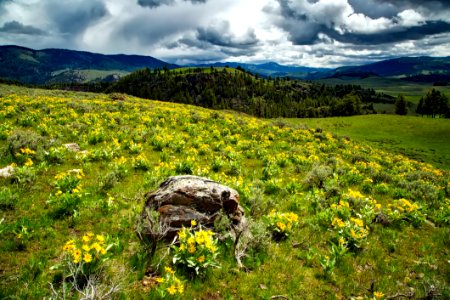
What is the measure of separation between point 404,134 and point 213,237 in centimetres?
5806

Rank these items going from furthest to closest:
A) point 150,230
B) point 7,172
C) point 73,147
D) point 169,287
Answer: point 73,147 → point 7,172 → point 150,230 → point 169,287

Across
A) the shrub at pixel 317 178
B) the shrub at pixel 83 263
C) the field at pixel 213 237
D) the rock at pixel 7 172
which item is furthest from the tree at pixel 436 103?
the shrub at pixel 83 263

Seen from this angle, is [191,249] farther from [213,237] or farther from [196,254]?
[213,237]

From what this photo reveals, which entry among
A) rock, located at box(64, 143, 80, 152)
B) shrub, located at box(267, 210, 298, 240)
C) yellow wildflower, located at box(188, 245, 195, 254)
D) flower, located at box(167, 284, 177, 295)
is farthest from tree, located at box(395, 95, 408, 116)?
flower, located at box(167, 284, 177, 295)

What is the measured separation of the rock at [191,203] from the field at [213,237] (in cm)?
55

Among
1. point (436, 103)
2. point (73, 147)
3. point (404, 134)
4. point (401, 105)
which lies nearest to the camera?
point (73, 147)

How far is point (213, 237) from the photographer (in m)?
6.95

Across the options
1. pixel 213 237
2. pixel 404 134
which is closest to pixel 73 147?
pixel 213 237

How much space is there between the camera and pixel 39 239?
250 inches

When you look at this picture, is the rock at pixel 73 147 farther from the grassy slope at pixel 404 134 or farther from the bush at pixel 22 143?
the grassy slope at pixel 404 134

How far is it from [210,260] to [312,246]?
3.27m

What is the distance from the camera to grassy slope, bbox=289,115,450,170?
40.6m

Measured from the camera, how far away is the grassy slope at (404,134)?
40.6 metres

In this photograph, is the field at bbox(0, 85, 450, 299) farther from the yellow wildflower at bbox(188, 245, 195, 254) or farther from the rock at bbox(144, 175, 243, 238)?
the rock at bbox(144, 175, 243, 238)
